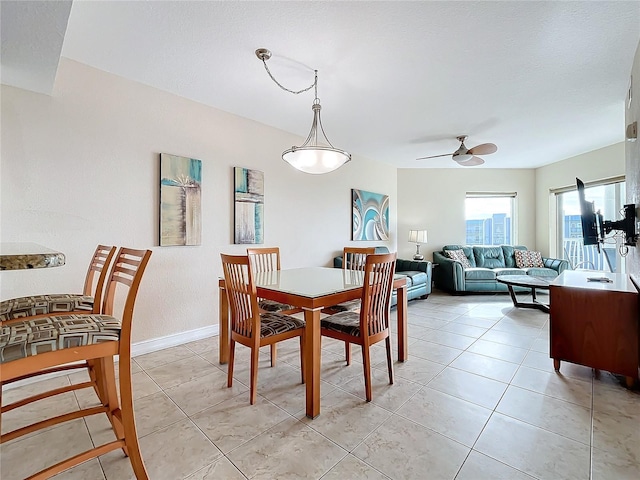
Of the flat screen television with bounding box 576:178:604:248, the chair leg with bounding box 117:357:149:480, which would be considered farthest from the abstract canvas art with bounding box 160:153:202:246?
the flat screen television with bounding box 576:178:604:248

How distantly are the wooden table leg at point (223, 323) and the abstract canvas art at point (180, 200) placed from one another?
872 mm

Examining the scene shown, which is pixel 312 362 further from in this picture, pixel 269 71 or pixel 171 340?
pixel 269 71

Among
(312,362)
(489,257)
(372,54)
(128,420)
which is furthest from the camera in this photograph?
(489,257)

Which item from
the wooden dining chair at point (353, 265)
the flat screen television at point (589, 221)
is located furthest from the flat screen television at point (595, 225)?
the wooden dining chair at point (353, 265)

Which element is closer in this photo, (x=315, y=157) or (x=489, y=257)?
(x=315, y=157)

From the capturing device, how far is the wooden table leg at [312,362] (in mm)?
1832

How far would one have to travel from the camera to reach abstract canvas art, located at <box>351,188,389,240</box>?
5.18m

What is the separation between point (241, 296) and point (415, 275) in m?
3.35

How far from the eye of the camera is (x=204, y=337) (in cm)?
322

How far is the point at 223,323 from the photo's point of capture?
2496 millimetres

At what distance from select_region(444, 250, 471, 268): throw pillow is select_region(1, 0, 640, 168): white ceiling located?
2702 millimetres

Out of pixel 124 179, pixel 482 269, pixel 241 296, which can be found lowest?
pixel 482 269

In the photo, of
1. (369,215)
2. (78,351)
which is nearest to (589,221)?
(369,215)

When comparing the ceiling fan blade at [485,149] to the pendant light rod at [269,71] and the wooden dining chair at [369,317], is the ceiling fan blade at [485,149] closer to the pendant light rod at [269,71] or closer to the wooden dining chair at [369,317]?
the pendant light rod at [269,71]
